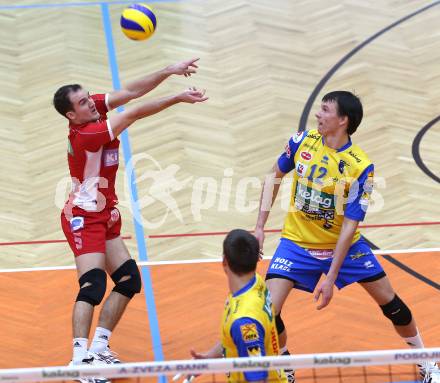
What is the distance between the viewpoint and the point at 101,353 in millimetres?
9023

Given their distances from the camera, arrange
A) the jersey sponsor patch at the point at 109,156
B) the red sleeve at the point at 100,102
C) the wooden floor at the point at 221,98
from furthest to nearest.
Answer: the wooden floor at the point at 221,98, the red sleeve at the point at 100,102, the jersey sponsor patch at the point at 109,156

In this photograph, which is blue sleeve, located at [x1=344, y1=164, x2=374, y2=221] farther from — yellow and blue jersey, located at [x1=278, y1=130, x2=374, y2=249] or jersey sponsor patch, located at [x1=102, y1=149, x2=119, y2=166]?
jersey sponsor patch, located at [x1=102, y1=149, x2=119, y2=166]

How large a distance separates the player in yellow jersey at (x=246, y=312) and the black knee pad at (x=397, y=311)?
220 centimetres

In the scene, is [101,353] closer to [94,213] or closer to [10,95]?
[94,213]

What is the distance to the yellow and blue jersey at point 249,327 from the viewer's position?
6.31m

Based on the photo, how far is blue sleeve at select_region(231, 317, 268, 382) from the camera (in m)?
6.29

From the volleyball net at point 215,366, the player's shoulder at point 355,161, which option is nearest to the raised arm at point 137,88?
the player's shoulder at point 355,161

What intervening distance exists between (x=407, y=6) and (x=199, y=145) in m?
5.23

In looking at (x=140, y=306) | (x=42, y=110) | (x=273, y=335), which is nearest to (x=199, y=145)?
(x=42, y=110)

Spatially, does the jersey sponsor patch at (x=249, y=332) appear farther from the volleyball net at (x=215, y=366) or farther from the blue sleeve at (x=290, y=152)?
the blue sleeve at (x=290, y=152)

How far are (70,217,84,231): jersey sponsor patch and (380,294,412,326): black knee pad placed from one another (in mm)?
2647

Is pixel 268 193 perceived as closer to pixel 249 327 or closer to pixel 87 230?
pixel 87 230

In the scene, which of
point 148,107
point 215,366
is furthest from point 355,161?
point 215,366

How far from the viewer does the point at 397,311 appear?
852 cm
